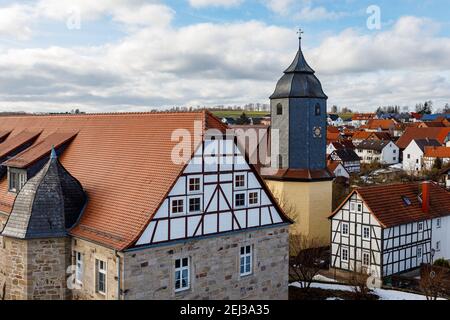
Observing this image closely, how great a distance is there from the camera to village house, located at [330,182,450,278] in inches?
1203

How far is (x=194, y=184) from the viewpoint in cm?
1769

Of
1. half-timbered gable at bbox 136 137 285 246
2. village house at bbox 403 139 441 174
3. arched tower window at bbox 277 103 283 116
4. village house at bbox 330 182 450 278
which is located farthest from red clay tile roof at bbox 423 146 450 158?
half-timbered gable at bbox 136 137 285 246

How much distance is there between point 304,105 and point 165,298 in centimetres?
2303

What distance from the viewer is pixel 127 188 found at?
17.9 meters

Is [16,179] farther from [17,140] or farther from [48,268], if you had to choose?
[48,268]

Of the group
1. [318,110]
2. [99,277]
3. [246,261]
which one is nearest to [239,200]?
[246,261]

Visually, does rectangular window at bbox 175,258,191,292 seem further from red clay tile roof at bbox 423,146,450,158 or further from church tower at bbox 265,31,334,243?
red clay tile roof at bbox 423,146,450,158

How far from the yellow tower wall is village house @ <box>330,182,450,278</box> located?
380 centimetres

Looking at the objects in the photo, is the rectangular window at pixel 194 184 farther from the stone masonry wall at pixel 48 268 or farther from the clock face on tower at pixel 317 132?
the clock face on tower at pixel 317 132

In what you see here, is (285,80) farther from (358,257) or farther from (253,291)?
(253,291)

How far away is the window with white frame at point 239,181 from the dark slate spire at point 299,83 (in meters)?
18.9

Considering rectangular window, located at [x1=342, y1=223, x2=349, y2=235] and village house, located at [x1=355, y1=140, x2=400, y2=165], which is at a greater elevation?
village house, located at [x1=355, y1=140, x2=400, y2=165]
